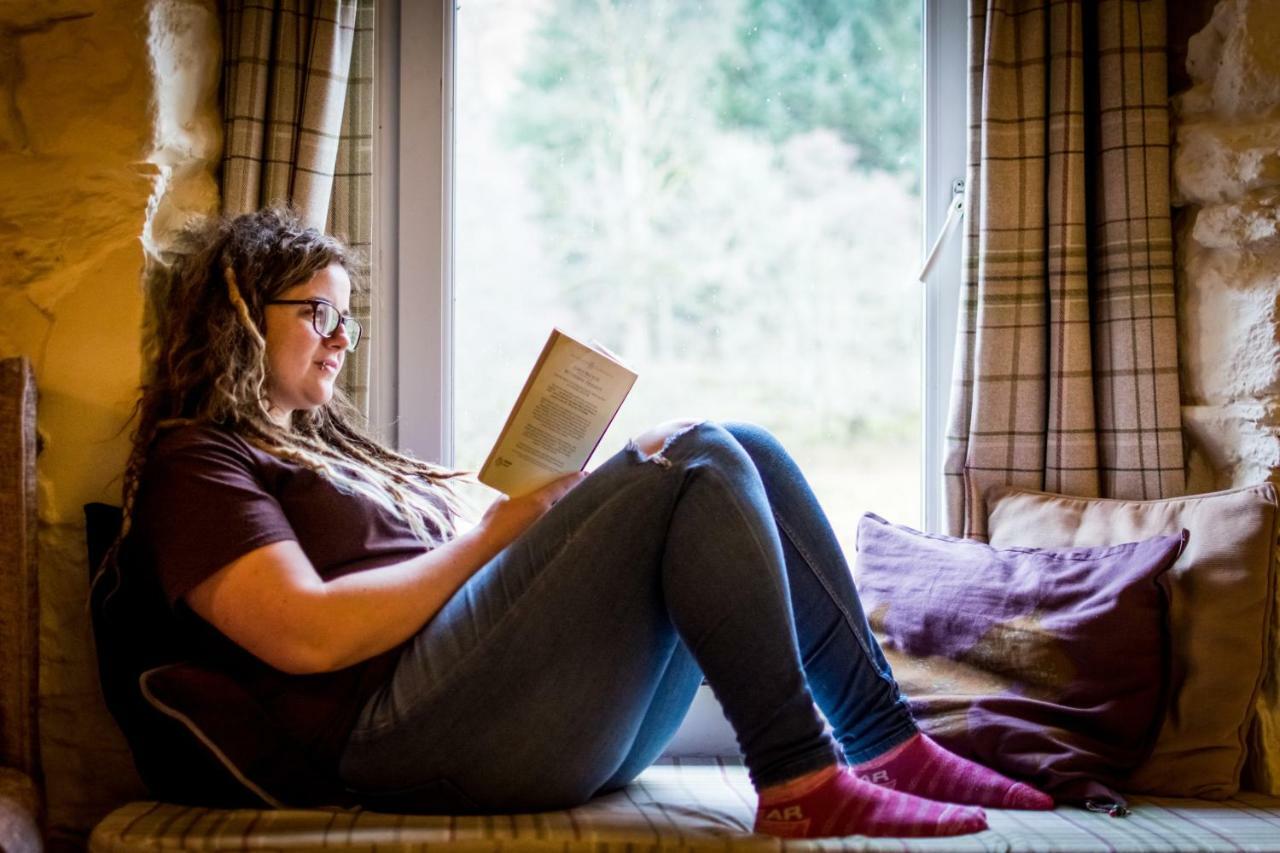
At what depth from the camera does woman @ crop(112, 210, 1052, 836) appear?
1267 millimetres

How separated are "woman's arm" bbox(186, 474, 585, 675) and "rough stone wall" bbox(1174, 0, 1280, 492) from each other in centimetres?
128

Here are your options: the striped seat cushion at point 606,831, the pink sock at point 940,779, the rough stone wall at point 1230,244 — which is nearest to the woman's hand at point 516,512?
the striped seat cushion at point 606,831

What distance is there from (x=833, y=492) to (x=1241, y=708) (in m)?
0.81

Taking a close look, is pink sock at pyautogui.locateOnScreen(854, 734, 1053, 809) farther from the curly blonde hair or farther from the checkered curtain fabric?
the checkered curtain fabric

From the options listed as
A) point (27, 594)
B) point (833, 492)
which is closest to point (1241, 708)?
point (833, 492)

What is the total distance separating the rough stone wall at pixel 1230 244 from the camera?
1777 mm

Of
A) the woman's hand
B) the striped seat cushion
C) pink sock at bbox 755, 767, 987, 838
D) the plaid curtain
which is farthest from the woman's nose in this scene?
the plaid curtain

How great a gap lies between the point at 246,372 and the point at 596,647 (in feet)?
2.08

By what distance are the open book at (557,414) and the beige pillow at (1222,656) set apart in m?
0.93

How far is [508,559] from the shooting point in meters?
1.32

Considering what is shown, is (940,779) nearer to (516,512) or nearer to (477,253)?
(516,512)

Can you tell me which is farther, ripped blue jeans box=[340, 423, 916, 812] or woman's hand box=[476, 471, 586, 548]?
woman's hand box=[476, 471, 586, 548]

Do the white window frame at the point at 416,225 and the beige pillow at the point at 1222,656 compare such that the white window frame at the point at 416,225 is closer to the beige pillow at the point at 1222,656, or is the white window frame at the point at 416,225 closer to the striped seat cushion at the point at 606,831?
the beige pillow at the point at 1222,656

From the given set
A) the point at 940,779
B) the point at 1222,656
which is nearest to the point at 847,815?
the point at 940,779
